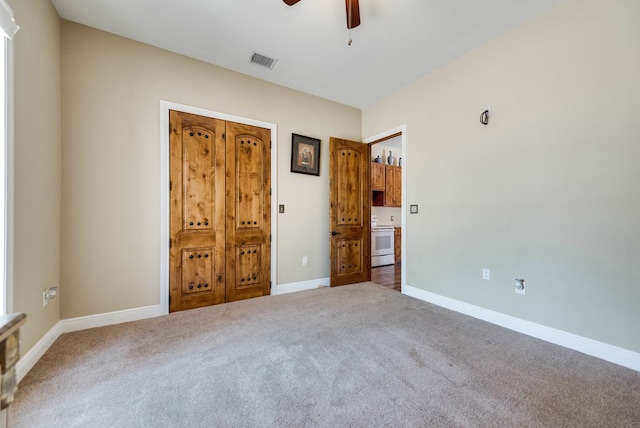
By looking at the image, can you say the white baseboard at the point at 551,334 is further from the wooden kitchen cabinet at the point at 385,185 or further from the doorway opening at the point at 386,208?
the wooden kitchen cabinet at the point at 385,185

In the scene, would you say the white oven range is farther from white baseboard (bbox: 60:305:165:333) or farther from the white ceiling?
white baseboard (bbox: 60:305:165:333)

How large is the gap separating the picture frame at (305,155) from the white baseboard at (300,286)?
1624 mm

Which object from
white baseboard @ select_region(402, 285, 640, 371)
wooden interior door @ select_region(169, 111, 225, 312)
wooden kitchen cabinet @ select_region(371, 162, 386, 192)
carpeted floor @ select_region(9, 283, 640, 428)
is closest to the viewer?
carpeted floor @ select_region(9, 283, 640, 428)

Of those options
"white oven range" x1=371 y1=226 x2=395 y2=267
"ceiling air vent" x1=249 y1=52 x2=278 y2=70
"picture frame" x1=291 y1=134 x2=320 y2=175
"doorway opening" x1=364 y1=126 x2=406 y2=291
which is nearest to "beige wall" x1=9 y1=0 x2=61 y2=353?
"ceiling air vent" x1=249 y1=52 x2=278 y2=70

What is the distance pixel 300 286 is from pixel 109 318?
2141 mm

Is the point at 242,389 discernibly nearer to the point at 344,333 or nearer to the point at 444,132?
the point at 344,333

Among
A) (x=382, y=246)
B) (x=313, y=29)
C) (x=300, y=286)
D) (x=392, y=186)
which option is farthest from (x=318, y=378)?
(x=392, y=186)

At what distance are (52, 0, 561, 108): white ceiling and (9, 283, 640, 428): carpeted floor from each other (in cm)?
288

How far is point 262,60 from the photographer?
295 centimetres

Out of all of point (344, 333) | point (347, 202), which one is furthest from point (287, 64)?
point (344, 333)

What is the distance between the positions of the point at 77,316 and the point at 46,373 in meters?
0.80

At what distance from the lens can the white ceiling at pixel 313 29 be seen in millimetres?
2162

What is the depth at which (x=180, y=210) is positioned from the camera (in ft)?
9.21

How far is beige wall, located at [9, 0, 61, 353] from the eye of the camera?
166 cm
